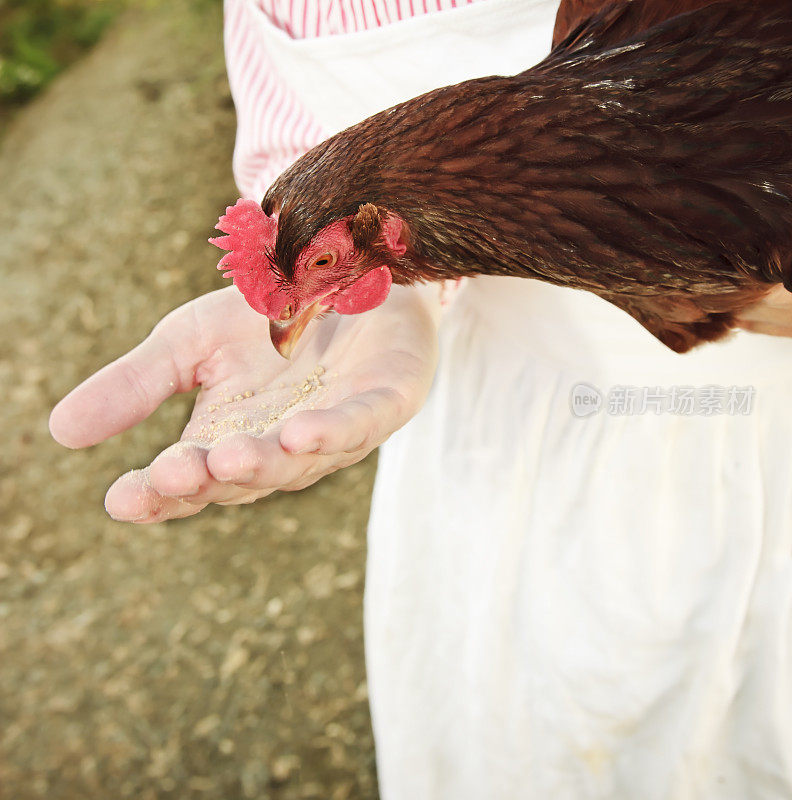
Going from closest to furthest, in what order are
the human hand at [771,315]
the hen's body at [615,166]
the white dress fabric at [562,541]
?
the hen's body at [615,166], the human hand at [771,315], the white dress fabric at [562,541]

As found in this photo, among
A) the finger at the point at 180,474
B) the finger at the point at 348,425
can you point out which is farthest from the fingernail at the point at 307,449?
the finger at the point at 180,474

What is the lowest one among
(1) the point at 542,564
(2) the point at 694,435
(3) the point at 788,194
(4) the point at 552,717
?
(4) the point at 552,717

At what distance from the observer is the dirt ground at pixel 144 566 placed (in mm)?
2490

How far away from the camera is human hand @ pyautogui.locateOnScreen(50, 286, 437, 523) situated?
0.94m

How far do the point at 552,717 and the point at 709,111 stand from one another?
113 cm

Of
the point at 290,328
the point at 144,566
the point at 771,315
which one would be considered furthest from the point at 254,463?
the point at 144,566

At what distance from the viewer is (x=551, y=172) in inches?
38.4

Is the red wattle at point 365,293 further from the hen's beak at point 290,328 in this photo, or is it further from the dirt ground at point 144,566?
the dirt ground at point 144,566

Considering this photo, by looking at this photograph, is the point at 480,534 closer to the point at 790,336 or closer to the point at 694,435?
the point at 694,435

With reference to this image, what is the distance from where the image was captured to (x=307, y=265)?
1.16 metres

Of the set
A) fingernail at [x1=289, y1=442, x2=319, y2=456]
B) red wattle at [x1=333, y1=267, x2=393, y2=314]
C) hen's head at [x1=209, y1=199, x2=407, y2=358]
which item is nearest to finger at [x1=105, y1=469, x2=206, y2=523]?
fingernail at [x1=289, y1=442, x2=319, y2=456]

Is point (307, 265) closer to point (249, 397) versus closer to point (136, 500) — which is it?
point (249, 397)

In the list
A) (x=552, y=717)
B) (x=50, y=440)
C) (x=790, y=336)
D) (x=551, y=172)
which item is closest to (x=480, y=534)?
(x=552, y=717)

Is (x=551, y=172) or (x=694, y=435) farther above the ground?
(x=551, y=172)
